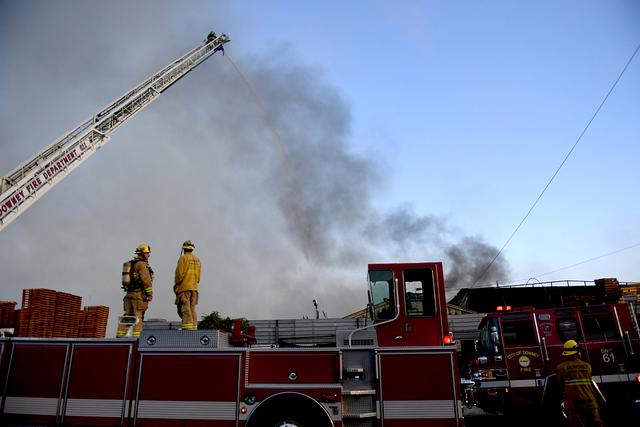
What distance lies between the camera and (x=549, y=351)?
1191 cm

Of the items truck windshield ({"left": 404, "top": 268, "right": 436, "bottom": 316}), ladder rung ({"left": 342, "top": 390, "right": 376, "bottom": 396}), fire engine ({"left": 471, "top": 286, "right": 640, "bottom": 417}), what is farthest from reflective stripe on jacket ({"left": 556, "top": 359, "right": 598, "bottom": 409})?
fire engine ({"left": 471, "top": 286, "right": 640, "bottom": 417})

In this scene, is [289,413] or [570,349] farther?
[570,349]

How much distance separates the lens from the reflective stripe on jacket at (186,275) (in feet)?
25.4

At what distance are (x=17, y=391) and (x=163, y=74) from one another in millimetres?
Answer: 13690

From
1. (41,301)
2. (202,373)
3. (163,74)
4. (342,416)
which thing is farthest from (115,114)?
(342,416)

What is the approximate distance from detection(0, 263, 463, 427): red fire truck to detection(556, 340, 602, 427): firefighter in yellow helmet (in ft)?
5.92

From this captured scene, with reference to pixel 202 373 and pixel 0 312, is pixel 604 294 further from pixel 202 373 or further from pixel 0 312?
pixel 0 312

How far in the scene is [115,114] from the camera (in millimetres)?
15148

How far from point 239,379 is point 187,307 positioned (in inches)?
69.0

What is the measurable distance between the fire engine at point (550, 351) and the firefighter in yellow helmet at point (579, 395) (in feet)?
16.0

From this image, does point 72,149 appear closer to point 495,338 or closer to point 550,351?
point 495,338

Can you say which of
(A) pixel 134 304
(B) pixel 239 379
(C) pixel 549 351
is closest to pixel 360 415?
(B) pixel 239 379

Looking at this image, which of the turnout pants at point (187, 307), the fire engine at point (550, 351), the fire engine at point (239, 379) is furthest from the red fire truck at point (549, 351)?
the turnout pants at point (187, 307)

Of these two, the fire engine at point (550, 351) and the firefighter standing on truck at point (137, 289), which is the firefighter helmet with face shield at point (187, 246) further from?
the fire engine at point (550, 351)
